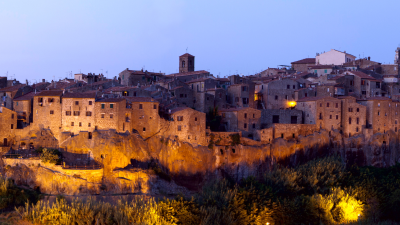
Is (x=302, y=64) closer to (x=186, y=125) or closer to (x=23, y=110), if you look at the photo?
(x=186, y=125)

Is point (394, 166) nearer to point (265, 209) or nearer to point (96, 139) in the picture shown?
point (265, 209)

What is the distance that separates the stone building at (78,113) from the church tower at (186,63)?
105ft

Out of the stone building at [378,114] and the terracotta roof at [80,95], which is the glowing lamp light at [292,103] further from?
the terracotta roof at [80,95]

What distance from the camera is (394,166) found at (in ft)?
209

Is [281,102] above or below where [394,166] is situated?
above

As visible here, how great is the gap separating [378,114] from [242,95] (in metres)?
18.3

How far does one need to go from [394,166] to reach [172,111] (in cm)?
2970

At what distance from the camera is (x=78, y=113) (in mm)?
53625

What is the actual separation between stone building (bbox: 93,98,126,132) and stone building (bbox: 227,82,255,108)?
18.4 meters

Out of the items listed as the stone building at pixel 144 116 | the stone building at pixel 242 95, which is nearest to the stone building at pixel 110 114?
the stone building at pixel 144 116

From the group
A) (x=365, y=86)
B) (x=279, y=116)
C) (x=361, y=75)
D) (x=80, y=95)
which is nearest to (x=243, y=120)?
(x=279, y=116)

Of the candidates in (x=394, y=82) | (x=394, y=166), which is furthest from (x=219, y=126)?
(x=394, y=82)

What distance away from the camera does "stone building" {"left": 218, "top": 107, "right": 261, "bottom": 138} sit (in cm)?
5966

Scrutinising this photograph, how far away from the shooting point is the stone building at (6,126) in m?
52.9
